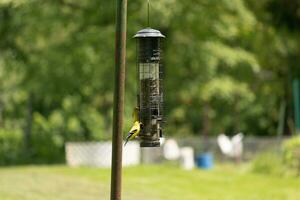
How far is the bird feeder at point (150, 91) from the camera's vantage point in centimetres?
805

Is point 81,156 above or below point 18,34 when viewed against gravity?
below

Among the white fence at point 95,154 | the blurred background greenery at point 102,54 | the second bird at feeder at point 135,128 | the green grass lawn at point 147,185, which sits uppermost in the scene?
the blurred background greenery at point 102,54

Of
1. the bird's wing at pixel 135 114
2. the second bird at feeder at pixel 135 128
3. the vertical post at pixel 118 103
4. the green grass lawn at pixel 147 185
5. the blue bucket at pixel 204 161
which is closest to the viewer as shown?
the vertical post at pixel 118 103

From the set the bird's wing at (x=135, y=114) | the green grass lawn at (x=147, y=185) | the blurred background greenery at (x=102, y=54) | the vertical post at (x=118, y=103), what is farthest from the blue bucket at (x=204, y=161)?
the vertical post at (x=118, y=103)

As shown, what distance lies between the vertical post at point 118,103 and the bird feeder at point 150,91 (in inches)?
26.6

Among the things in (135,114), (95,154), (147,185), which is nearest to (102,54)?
(95,154)

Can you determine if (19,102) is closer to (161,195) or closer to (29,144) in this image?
(29,144)

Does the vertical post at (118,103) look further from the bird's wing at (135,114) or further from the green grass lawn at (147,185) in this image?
the green grass lawn at (147,185)

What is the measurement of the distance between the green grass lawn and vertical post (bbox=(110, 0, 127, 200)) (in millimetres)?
8069

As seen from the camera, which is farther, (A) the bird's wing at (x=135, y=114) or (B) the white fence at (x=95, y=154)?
(B) the white fence at (x=95, y=154)

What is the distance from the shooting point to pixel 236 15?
26.2m

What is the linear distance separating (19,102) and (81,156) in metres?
10.4

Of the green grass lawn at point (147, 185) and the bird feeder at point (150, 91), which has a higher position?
the bird feeder at point (150, 91)

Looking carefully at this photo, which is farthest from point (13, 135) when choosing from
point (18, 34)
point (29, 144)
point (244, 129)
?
point (244, 129)
